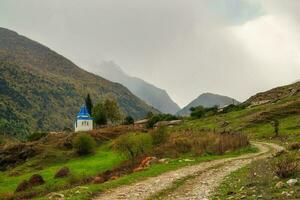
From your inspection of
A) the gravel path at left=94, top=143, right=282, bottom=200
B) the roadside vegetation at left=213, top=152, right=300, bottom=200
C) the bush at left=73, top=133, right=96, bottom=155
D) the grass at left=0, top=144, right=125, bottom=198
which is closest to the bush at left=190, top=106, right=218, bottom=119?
the grass at left=0, top=144, right=125, bottom=198

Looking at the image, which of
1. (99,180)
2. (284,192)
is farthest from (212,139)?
(284,192)

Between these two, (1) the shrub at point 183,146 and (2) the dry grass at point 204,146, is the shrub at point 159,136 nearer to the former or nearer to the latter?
(2) the dry grass at point 204,146

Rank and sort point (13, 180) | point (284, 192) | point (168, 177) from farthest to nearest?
point (13, 180) < point (168, 177) < point (284, 192)

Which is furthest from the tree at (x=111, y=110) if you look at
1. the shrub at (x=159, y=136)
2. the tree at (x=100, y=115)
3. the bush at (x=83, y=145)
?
the shrub at (x=159, y=136)

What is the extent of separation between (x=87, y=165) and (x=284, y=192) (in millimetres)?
Result: 67759

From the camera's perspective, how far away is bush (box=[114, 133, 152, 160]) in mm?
66750

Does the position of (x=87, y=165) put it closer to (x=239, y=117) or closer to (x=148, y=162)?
(x=148, y=162)

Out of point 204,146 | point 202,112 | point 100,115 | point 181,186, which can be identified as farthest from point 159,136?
point 100,115

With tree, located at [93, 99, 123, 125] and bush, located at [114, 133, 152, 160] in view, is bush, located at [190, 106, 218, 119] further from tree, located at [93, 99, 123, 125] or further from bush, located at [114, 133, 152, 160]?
bush, located at [114, 133, 152, 160]

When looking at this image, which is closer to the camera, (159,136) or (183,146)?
(183,146)

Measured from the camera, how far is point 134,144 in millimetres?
67125

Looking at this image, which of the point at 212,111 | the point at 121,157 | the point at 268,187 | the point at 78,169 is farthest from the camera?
the point at 212,111

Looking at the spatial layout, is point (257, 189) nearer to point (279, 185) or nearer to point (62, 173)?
point (279, 185)

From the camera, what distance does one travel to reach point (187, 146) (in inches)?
2103
